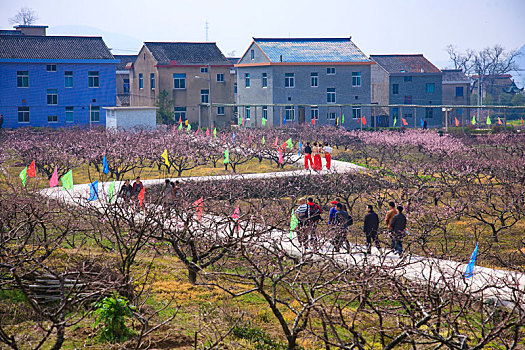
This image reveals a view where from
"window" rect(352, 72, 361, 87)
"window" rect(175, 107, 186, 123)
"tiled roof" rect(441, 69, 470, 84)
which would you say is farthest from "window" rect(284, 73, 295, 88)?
"tiled roof" rect(441, 69, 470, 84)

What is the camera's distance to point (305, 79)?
5622 cm

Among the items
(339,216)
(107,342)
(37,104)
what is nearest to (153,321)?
(107,342)

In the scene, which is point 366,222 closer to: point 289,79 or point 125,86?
point 289,79

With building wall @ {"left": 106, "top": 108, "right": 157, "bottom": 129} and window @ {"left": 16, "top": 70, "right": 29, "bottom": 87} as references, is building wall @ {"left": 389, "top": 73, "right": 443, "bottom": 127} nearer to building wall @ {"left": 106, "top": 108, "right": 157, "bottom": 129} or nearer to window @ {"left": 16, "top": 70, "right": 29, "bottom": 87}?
building wall @ {"left": 106, "top": 108, "right": 157, "bottom": 129}

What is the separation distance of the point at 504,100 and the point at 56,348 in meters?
81.0

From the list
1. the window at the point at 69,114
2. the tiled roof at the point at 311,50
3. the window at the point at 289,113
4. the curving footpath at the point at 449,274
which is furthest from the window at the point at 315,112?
the curving footpath at the point at 449,274

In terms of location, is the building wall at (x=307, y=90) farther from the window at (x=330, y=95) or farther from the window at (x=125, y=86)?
the window at (x=125, y=86)

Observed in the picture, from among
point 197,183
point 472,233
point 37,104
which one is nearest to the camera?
point 472,233

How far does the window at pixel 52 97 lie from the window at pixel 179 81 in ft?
35.1

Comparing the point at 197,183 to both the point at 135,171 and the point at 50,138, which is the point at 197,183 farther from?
the point at 50,138

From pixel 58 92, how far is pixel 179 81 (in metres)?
11.1

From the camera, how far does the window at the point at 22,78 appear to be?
4950 centimetres

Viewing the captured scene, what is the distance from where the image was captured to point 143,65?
2392 inches

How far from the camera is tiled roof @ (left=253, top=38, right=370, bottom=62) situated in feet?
184
